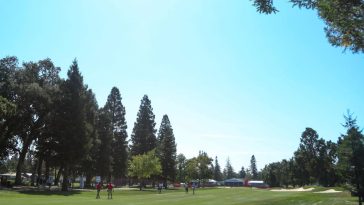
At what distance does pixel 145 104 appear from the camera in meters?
107

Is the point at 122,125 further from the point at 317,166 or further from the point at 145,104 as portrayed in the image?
the point at 317,166

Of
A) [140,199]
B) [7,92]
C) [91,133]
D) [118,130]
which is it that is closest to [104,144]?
[118,130]

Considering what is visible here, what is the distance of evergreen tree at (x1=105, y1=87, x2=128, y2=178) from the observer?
9369 cm

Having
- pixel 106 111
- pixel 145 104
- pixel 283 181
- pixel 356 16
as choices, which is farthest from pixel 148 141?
pixel 356 16

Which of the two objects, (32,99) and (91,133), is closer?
(32,99)

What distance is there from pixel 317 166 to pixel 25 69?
338ft

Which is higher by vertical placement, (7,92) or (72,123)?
(7,92)

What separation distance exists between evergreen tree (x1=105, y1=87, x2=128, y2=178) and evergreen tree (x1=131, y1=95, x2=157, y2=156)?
9.37 m

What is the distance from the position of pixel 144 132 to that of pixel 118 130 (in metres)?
11.7

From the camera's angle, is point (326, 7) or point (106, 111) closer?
point (326, 7)

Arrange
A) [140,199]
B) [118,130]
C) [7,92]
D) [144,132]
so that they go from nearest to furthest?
[140,199] → [7,92] → [118,130] → [144,132]

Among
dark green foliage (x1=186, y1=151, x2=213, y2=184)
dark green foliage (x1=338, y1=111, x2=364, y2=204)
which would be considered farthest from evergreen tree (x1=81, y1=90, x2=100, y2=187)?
dark green foliage (x1=186, y1=151, x2=213, y2=184)

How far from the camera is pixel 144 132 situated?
343 ft

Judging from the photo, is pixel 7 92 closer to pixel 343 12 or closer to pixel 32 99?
pixel 32 99
